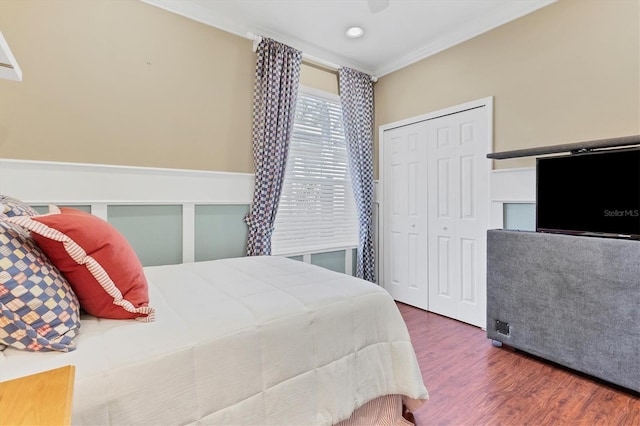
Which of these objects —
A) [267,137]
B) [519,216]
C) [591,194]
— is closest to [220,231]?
[267,137]

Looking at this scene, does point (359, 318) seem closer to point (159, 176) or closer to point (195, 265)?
point (195, 265)

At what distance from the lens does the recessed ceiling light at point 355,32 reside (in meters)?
2.91

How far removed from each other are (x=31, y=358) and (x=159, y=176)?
1.75 metres

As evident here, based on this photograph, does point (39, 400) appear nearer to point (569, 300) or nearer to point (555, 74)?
point (569, 300)

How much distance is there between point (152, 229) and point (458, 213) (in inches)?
105

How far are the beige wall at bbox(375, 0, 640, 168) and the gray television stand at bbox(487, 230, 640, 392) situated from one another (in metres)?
0.79

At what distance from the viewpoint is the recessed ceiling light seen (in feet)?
9.53

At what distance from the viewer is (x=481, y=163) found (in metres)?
2.84

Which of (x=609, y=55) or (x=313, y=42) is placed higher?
(x=313, y=42)

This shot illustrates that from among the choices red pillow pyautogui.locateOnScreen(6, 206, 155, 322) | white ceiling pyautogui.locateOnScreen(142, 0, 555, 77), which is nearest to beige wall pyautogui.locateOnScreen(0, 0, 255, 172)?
white ceiling pyautogui.locateOnScreen(142, 0, 555, 77)

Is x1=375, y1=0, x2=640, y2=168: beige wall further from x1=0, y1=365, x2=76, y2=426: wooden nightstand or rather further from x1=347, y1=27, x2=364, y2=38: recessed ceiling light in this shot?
x1=0, y1=365, x2=76, y2=426: wooden nightstand

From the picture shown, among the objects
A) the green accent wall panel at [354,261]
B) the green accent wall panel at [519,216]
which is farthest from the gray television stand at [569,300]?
the green accent wall panel at [354,261]

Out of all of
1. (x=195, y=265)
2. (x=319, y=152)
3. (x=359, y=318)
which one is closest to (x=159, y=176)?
(x=195, y=265)

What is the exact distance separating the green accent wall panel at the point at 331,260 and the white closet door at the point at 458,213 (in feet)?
3.13
